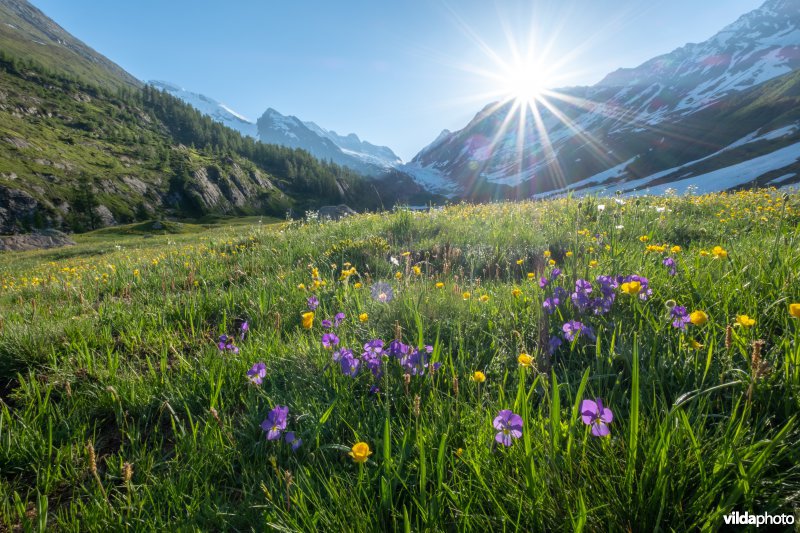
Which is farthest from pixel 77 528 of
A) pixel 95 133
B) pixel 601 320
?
pixel 95 133

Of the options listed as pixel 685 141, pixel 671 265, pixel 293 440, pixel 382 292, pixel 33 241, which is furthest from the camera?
pixel 685 141

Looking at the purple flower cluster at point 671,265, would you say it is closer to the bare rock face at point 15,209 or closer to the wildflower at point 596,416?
the wildflower at point 596,416

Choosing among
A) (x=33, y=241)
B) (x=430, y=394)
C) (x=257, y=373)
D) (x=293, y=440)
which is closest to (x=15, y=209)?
(x=33, y=241)

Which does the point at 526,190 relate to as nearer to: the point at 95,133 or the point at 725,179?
the point at 725,179

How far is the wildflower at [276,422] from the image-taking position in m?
1.73

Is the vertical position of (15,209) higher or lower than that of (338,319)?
lower

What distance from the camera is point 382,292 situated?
363 centimetres

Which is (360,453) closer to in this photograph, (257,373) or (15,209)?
(257,373)

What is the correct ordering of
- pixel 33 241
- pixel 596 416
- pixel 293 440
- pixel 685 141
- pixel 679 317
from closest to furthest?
pixel 596 416
pixel 293 440
pixel 679 317
pixel 33 241
pixel 685 141

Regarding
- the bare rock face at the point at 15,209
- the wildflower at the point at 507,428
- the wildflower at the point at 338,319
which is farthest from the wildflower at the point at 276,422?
the bare rock face at the point at 15,209

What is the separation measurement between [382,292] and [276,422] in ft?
6.47

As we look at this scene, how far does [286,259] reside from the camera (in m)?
5.96

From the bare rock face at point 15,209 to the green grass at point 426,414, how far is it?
11055cm

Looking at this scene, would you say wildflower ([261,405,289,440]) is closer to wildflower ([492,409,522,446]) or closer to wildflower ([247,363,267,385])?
wildflower ([247,363,267,385])
